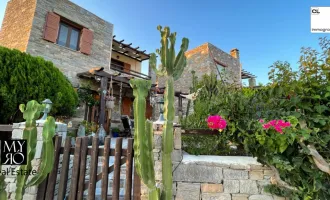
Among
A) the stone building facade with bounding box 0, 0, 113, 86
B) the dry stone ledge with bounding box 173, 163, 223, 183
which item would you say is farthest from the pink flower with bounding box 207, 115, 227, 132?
the stone building facade with bounding box 0, 0, 113, 86

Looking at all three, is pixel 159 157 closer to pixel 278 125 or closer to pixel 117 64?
pixel 278 125

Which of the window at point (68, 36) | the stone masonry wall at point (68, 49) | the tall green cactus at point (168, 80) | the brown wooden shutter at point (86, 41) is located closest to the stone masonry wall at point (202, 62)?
the stone masonry wall at point (68, 49)

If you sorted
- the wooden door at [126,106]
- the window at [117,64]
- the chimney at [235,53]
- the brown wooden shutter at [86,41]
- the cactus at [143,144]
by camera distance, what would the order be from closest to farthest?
the cactus at [143,144] < the brown wooden shutter at [86,41] < the wooden door at [126,106] < the window at [117,64] < the chimney at [235,53]

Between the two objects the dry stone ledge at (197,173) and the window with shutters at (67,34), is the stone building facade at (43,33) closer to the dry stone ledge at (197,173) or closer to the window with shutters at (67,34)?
the window with shutters at (67,34)

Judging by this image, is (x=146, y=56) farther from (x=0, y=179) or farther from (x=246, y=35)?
(x=0, y=179)

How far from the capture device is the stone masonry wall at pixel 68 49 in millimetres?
6770

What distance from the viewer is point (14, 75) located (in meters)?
4.50

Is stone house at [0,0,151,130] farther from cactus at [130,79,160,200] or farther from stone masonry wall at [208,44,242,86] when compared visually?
stone masonry wall at [208,44,242,86]

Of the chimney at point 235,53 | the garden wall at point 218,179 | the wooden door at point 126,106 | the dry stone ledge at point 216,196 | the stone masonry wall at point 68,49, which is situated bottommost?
the dry stone ledge at point 216,196

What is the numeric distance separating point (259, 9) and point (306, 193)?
6767 mm

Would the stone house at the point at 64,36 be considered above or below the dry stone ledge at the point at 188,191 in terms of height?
above

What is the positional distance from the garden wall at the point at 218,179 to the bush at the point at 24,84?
444 cm

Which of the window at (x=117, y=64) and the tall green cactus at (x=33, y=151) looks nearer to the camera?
the tall green cactus at (x=33, y=151)

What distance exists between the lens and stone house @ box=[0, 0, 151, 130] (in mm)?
6738
